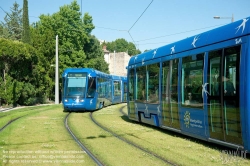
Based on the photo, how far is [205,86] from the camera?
842cm

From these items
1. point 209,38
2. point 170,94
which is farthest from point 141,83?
point 209,38

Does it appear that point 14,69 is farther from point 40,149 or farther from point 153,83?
point 40,149

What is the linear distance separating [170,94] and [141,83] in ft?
9.97

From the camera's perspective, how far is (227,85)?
747 cm

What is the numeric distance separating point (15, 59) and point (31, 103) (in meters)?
5.25

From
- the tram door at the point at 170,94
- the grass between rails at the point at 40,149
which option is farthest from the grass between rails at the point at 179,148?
the grass between rails at the point at 40,149

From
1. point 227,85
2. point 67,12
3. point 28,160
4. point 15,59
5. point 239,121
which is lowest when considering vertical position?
point 28,160

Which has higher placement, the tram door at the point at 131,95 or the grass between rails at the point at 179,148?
the tram door at the point at 131,95

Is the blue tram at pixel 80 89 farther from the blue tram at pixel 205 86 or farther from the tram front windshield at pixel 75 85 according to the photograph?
the blue tram at pixel 205 86

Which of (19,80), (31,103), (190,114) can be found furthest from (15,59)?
(190,114)

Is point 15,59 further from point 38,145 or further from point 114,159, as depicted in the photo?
point 114,159

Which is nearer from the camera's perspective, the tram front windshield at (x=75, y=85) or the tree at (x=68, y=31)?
the tram front windshield at (x=75, y=85)

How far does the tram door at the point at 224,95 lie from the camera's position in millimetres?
7156

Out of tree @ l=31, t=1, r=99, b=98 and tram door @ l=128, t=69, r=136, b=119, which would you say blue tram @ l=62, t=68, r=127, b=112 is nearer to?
tram door @ l=128, t=69, r=136, b=119
